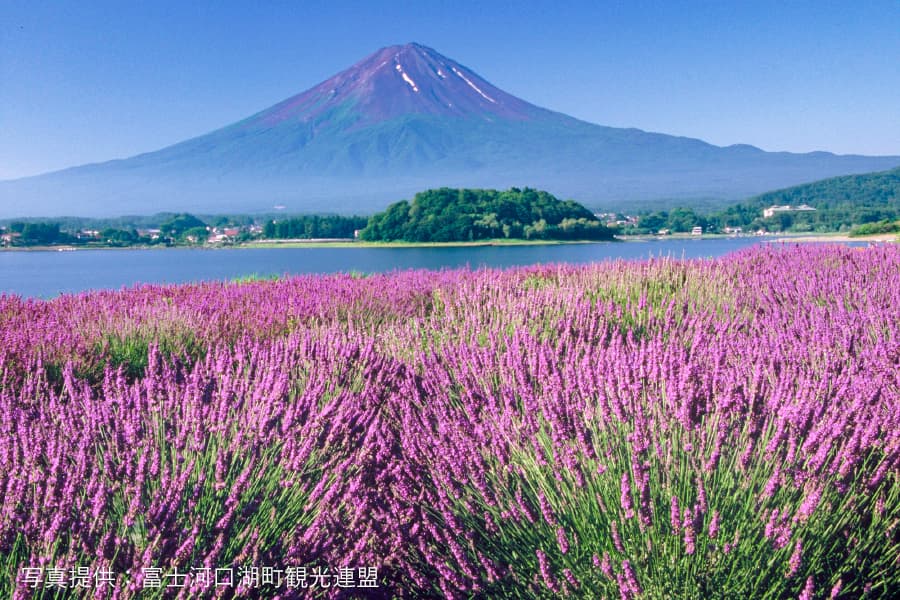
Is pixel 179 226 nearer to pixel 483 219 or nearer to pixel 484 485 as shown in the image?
pixel 483 219

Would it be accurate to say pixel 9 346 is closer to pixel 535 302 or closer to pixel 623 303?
pixel 535 302

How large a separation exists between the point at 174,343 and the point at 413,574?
3182 millimetres

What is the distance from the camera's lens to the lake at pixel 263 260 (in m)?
45.4

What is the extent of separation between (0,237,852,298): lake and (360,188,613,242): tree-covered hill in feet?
4.80

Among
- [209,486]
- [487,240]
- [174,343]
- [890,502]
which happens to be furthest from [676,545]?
[487,240]

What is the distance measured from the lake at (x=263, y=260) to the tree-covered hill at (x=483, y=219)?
4.80 feet

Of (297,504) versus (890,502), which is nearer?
(890,502)

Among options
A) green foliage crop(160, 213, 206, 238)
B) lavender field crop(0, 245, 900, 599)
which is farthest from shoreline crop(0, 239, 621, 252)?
lavender field crop(0, 245, 900, 599)

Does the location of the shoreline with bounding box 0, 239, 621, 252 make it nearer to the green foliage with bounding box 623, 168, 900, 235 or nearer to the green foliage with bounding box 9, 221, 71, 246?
the green foliage with bounding box 9, 221, 71, 246

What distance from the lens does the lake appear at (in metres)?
45.4

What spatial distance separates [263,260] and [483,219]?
90.4 ft

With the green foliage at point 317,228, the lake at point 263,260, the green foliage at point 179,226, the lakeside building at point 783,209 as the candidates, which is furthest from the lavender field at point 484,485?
the green foliage at point 179,226

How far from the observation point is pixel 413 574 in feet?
6.52

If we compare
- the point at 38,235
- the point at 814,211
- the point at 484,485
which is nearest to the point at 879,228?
the point at 484,485
